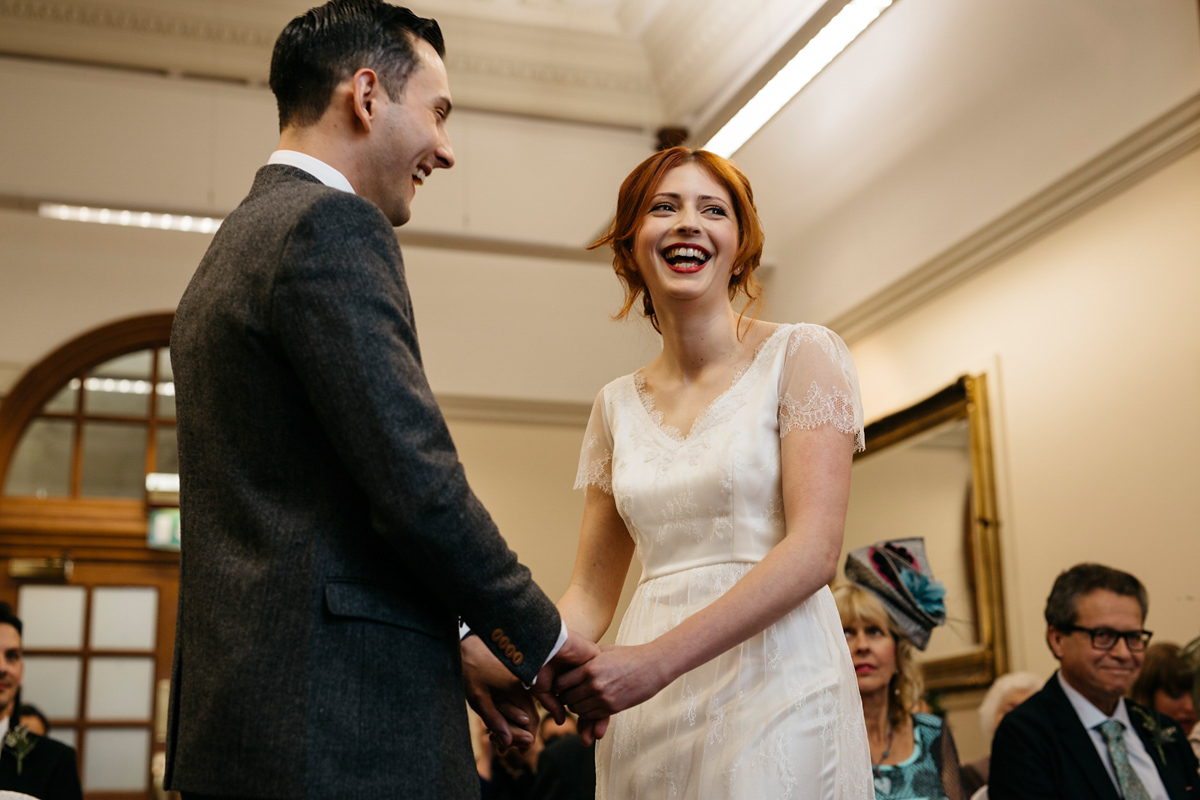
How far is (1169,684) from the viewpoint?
4.54 metres

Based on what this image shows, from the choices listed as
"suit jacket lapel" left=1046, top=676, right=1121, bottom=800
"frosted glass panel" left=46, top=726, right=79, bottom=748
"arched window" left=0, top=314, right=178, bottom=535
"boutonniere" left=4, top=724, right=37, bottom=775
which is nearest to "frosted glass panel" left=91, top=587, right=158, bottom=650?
"arched window" left=0, top=314, right=178, bottom=535

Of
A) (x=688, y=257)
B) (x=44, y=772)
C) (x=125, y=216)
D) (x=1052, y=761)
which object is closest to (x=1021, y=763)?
(x=1052, y=761)

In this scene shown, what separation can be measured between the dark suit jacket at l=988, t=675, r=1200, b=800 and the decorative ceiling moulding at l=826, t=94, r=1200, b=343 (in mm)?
2400

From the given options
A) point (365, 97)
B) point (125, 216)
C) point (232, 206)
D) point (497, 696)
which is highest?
point (232, 206)

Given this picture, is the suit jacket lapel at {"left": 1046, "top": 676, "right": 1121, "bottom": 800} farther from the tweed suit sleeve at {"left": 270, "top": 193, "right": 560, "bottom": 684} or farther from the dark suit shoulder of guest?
the dark suit shoulder of guest

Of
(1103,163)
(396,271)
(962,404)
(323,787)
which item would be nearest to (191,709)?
(323,787)

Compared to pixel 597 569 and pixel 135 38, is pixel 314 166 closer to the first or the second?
pixel 597 569

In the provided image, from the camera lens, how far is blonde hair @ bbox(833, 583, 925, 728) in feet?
12.1

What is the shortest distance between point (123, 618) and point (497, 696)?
6.48 meters

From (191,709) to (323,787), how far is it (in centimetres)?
21

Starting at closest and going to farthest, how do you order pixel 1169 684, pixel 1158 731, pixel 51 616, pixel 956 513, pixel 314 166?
pixel 314 166 < pixel 1158 731 < pixel 1169 684 < pixel 956 513 < pixel 51 616

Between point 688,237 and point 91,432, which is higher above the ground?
point 91,432

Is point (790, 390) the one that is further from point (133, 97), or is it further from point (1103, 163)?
point (133, 97)

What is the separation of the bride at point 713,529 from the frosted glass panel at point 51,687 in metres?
6.17
